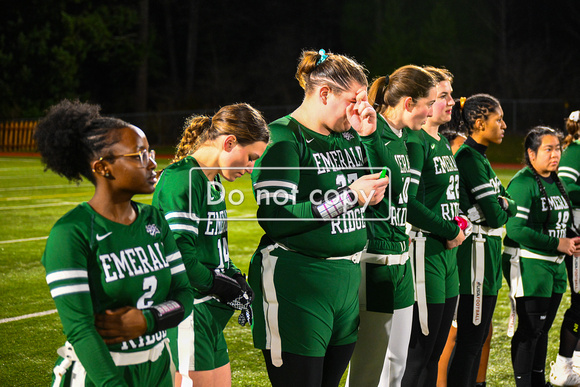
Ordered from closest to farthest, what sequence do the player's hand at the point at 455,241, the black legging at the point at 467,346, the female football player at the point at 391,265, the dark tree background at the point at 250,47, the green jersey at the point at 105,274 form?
the green jersey at the point at 105,274, the female football player at the point at 391,265, the player's hand at the point at 455,241, the black legging at the point at 467,346, the dark tree background at the point at 250,47

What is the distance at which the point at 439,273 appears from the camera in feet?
12.5

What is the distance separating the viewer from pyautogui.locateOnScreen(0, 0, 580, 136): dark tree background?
32.9 metres

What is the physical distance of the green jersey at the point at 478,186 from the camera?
414 centimetres

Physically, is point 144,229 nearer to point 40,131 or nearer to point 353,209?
point 40,131

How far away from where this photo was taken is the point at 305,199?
2.83m

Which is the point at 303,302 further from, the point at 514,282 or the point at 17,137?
the point at 17,137

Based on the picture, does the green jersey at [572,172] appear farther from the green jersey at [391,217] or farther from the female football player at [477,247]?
the green jersey at [391,217]

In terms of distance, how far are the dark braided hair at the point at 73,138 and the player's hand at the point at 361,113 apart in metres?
1.03

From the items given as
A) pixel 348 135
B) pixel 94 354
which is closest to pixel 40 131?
pixel 94 354

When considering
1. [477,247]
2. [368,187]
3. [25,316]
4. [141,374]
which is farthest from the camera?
[25,316]

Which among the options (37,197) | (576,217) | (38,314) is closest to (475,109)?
(576,217)

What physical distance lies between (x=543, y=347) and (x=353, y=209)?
96.4 inches

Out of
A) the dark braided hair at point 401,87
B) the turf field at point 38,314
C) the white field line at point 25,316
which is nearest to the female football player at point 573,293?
the turf field at point 38,314

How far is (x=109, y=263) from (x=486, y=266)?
2771 mm
